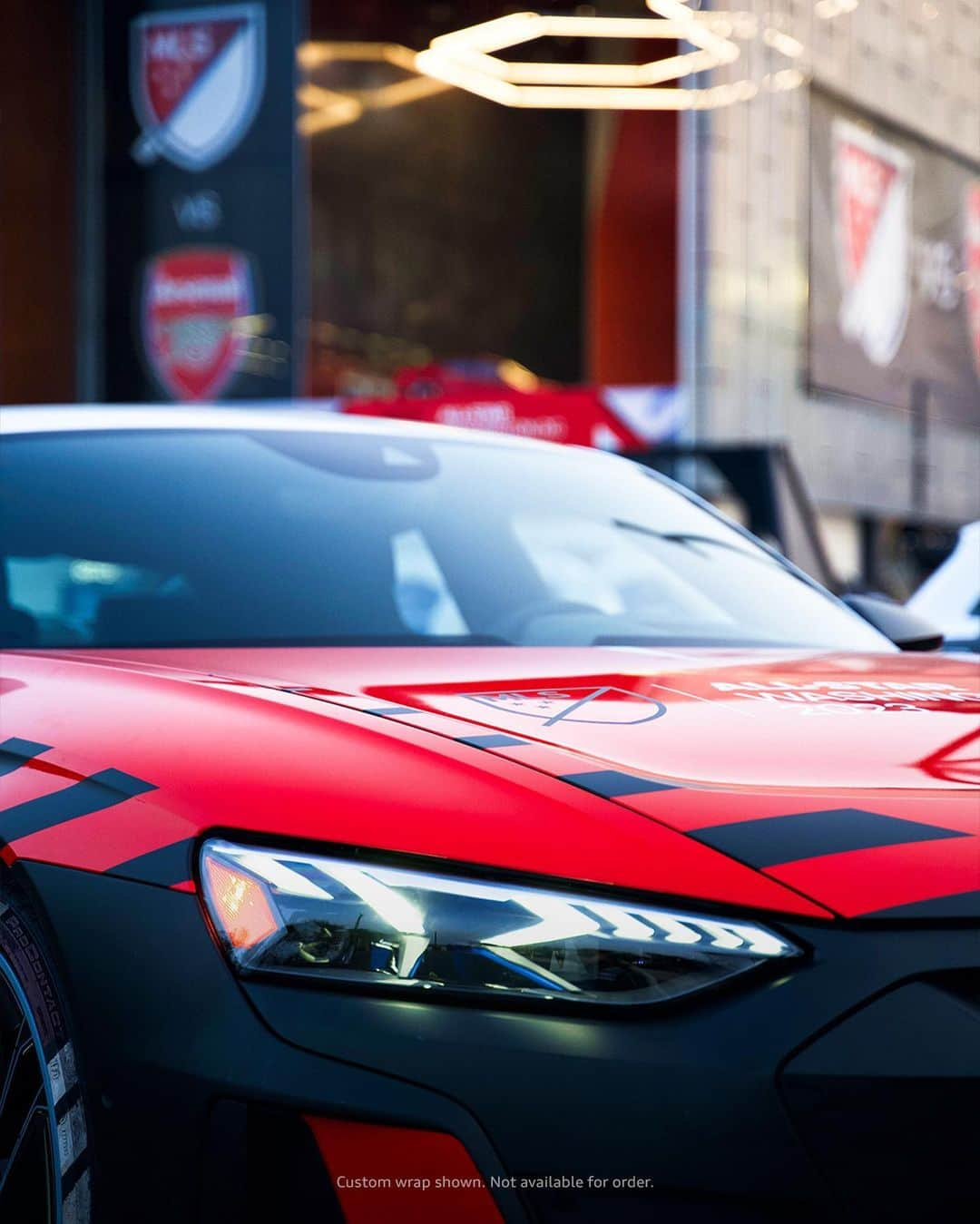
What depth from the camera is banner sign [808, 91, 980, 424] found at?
61.9 feet

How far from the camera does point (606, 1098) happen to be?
1.58 meters

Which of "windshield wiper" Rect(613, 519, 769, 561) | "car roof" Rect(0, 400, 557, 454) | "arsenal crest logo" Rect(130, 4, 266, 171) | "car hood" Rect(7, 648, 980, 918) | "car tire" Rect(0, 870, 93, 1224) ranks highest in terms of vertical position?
"arsenal crest logo" Rect(130, 4, 266, 171)

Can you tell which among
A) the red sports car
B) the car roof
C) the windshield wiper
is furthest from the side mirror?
the red sports car

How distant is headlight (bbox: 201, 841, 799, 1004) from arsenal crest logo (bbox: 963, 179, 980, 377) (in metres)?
20.3

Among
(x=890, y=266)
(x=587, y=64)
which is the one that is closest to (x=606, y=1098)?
(x=587, y=64)

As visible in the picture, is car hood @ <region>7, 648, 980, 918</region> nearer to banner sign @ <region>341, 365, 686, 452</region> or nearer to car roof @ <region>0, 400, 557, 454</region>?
car roof @ <region>0, 400, 557, 454</region>

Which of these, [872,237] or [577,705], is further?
[872,237]

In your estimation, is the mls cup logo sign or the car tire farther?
the mls cup logo sign

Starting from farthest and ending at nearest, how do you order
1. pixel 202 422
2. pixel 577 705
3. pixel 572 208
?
1. pixel 572 208
2. pixel 202 422
3. pixel 577 705

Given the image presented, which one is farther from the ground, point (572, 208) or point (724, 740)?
point (572, 208)

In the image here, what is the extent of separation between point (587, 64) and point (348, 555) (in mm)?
16135

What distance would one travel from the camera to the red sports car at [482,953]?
61.9 inches

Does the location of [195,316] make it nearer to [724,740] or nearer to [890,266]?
[890,266]

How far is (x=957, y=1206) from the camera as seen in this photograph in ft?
5.14
